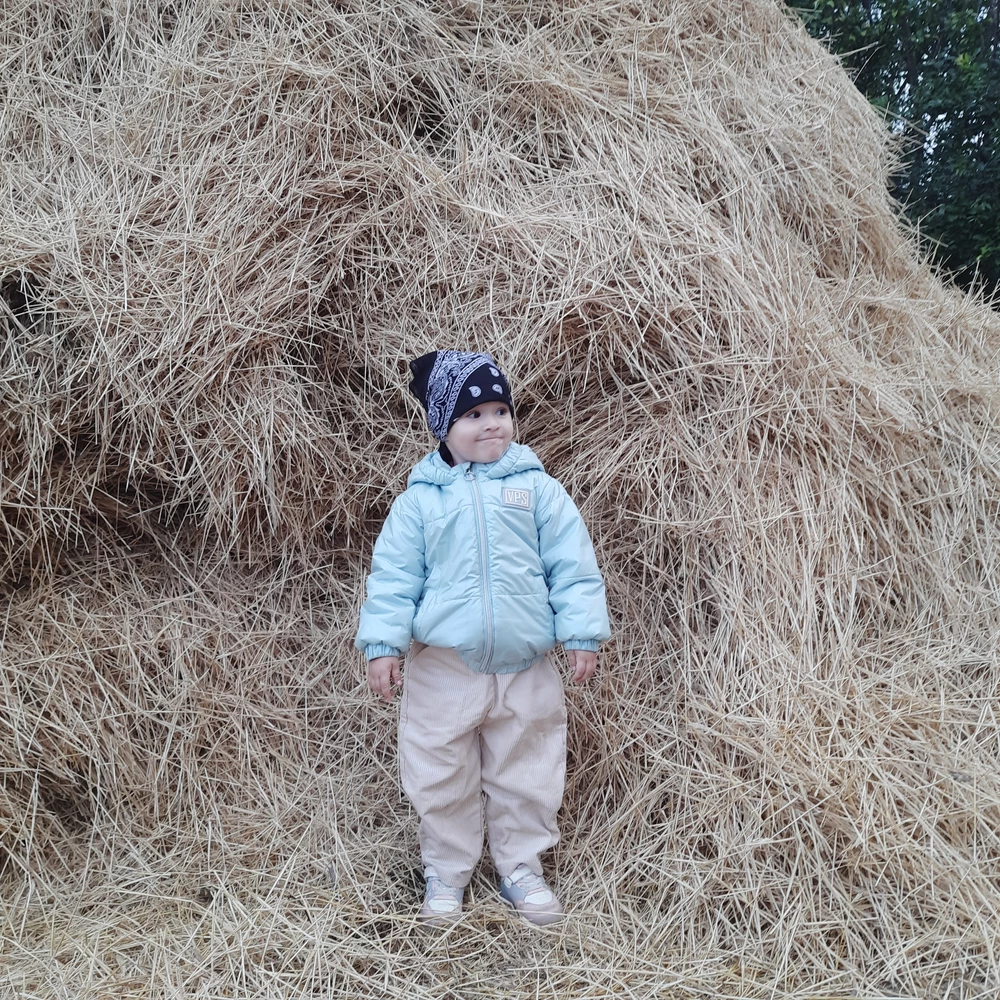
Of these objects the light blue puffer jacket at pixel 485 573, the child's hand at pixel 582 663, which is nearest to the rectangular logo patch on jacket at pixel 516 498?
the light blue puffer jacket at pixel 485 573

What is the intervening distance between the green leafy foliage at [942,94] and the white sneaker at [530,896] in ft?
11.6

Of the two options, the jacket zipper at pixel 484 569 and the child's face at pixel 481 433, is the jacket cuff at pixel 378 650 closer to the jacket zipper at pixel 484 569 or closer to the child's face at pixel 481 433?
the jacket zipper at pixel 484 569

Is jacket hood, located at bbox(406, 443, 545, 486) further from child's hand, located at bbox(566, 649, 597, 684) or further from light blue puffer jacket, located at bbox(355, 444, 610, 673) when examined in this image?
child's hand, located at bbox(566, 649, 597, 684)

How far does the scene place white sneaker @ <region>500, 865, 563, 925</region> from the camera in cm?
167

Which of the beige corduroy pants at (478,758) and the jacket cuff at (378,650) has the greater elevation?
the jacket cuff at (378,650)

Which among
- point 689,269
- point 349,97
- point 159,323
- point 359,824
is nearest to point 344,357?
point 159,323

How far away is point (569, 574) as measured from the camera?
1.67 m

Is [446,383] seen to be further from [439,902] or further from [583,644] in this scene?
[439,902]

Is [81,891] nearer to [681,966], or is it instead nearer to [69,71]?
[681,966]

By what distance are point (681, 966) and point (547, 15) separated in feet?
7.75

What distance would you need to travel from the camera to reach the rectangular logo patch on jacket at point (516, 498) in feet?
5.50

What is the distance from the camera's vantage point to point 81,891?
69.6 inches

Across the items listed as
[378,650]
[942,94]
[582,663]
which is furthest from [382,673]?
[942,94]

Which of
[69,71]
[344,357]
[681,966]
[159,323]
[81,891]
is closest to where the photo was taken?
[681,966]
